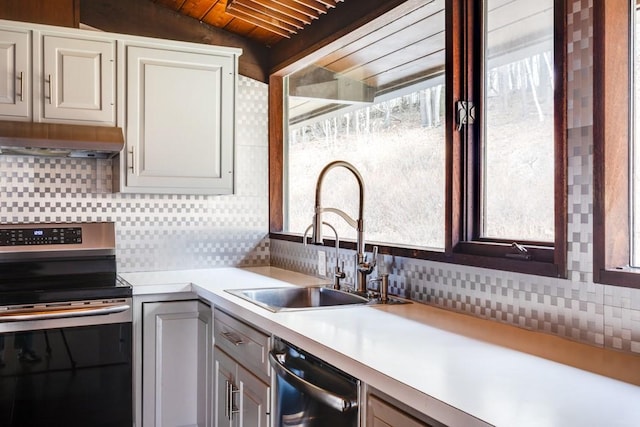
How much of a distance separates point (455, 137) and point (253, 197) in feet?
5.91

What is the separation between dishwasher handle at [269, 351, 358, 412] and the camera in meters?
1.38

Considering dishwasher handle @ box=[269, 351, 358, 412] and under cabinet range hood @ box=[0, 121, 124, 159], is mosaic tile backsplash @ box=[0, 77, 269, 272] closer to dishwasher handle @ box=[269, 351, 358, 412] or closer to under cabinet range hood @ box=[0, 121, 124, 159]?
under cabinet range hood @ box=[0, 121, 124, 159]

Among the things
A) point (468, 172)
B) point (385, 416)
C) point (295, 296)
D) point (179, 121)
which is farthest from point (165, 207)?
point (385, 416)

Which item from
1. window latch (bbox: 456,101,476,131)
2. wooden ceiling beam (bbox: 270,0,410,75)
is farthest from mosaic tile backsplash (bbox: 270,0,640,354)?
wooden ceiling beam (bbox: 270,0,410,75)

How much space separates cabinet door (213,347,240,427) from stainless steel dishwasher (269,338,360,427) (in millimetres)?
439

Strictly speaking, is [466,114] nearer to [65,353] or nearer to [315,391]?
[315,391]

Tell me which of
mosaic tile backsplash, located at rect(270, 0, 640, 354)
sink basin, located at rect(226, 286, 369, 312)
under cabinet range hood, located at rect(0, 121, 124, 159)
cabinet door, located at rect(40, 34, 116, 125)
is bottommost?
sink basin, located at rect(226, 286, 369, 312)

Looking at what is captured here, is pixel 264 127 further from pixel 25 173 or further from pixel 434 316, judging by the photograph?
pixel 434 316

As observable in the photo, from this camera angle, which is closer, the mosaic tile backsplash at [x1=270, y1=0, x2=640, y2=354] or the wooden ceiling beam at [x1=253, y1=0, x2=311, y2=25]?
the mosaic tile backsplash at [x1=270, y1=0, x2=640, y2=354]

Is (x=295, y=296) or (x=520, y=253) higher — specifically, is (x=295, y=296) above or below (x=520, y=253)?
below

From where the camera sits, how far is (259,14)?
307cm

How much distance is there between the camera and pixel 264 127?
354 cm

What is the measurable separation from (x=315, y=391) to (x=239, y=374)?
2.35 ft

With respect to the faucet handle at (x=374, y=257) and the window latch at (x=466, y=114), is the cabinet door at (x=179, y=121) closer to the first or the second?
the faucet handle at (x=374, y=257)
